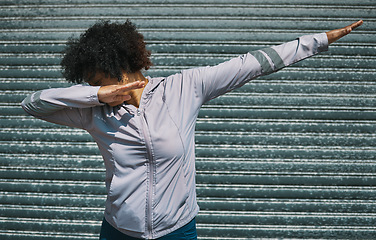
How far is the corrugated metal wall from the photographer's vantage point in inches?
151

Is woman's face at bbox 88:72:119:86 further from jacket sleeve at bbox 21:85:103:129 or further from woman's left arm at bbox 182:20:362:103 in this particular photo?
woman's left arm at bbox 182:20:362:103

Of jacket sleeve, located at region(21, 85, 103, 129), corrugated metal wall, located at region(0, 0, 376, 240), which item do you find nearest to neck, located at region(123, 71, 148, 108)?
jacket sleeve, located at region(21, 85, 103, 129)

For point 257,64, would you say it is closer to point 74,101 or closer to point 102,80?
point 102,80

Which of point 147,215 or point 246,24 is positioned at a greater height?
point 246,24

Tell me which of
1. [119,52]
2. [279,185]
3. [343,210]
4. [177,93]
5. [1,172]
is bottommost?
[343,210]

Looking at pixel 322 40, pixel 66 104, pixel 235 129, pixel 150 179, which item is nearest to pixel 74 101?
pixel 66 104

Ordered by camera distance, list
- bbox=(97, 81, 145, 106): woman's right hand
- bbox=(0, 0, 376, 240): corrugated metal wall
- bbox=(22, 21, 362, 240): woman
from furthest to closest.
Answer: bbox=(0, 0, 376, 240): corrugated metal wall, bbox=(22, 21, 362, 240): woman, bbox=(97, 81, 145, 106): woman's right hand

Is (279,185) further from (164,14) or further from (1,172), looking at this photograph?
(1,172)

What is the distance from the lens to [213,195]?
3.86 meters

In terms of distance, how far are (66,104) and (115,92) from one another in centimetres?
27

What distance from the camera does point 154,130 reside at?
5.84 ft

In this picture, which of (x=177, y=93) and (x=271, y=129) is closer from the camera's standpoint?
(x=177, y=93)

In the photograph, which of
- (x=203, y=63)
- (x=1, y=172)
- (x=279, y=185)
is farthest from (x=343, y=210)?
(x=1, y=172)

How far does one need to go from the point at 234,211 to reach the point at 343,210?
1066 millimetres
